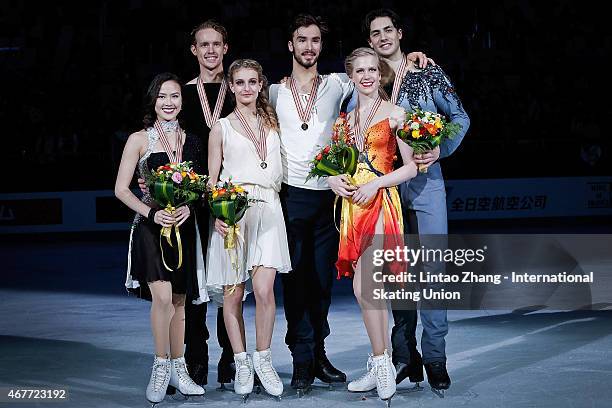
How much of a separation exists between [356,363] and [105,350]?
1698mm

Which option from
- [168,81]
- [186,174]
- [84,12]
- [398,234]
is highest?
[84,12]

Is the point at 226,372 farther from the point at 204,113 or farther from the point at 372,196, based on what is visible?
the point at 204,113

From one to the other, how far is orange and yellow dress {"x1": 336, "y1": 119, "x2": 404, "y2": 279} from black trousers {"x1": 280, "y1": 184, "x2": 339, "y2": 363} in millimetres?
319

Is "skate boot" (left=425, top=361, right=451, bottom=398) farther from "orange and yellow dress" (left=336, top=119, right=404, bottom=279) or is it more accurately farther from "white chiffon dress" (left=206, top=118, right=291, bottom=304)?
"white chiffon dress" (left=206, top=118, right=291, bottom=304)

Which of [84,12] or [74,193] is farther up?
[84,12]

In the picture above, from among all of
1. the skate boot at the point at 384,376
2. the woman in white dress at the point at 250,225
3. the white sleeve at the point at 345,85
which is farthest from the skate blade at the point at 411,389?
the white sleeve at the point at 345,85

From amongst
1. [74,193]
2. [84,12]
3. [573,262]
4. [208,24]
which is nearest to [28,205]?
[74,193]

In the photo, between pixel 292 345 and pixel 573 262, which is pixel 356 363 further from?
pixel 573 262

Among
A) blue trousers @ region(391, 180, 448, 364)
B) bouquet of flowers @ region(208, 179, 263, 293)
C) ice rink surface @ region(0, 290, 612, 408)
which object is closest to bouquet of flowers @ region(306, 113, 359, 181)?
bouquet of flowers @ region(208, 179, 263, 293)

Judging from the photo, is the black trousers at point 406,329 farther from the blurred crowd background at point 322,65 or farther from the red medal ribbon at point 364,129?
the blurred crowd background at point 322,65

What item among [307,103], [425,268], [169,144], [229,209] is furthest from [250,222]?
[425,268]

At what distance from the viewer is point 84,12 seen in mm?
17375

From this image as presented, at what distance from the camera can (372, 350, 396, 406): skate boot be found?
515 centimetres

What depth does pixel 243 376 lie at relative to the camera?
17.6ft
